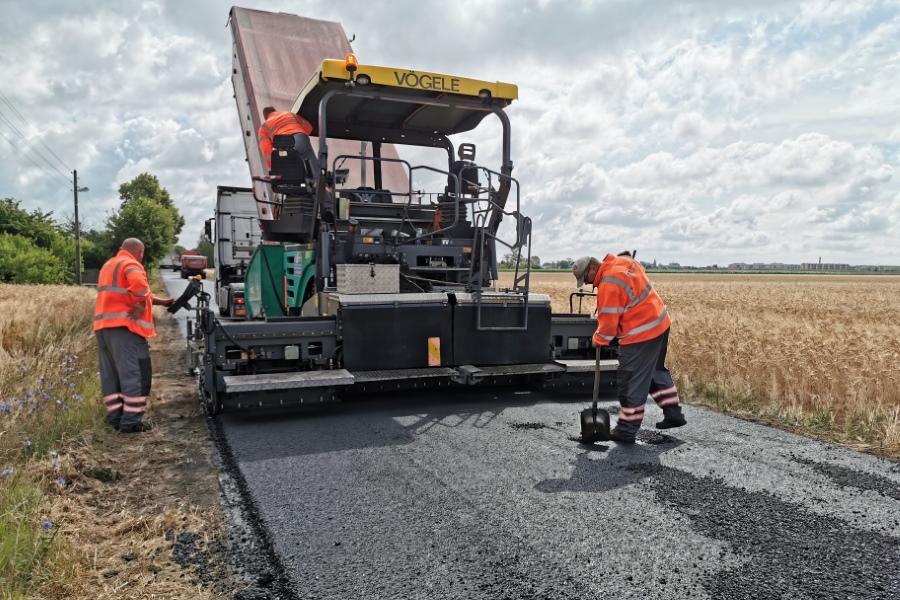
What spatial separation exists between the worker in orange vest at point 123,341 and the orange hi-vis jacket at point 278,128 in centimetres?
173

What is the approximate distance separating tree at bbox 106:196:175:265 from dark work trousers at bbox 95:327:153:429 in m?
39.6

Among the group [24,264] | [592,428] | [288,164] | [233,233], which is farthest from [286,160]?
[24,264]

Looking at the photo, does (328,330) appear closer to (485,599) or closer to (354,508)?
(354,508)

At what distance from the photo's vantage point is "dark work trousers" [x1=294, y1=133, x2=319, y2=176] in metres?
6.15

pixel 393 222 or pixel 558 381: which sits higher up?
→ pixel 393 222

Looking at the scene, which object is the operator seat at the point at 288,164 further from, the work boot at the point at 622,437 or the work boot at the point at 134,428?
the work boot at the point at 622,437

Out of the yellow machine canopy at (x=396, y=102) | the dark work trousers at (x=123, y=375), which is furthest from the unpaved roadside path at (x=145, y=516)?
the yellow machine canopy at (x=396, y=102)

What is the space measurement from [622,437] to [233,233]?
10034 millimetres

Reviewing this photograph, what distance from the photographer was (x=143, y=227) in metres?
43.4

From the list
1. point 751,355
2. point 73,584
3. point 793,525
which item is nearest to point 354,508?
point 73,584

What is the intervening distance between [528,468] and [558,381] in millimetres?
2158

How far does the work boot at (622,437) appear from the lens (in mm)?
4879

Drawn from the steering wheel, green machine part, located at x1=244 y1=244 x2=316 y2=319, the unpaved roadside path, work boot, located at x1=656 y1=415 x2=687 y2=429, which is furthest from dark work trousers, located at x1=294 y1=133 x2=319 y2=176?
work boot, located at x1=656 y1=415 x2=687 y2=429

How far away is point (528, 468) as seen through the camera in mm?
4172
